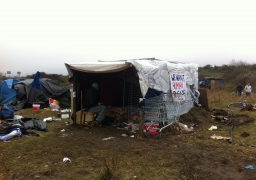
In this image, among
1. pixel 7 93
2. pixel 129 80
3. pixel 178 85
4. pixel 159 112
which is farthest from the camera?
pixel 7 93

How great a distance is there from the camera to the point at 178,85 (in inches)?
429

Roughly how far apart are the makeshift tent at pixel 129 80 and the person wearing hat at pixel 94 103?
1.43 feet

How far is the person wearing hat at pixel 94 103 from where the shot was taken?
30.7ft

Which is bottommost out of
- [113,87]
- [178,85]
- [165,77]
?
[113,87]

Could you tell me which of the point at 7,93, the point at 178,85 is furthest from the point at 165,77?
the point at 7,93

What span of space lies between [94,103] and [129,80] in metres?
1.84

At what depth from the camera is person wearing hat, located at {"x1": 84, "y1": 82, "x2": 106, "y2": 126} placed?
934cm

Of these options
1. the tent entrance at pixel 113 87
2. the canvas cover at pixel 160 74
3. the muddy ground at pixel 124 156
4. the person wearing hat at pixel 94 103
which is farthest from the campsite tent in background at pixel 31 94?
the muddy ground at pixel 124 156

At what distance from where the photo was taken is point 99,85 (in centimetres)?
1090

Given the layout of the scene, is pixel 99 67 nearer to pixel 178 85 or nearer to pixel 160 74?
pixel 160 74

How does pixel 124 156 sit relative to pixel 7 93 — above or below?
above

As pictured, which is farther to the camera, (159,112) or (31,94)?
(31,94)

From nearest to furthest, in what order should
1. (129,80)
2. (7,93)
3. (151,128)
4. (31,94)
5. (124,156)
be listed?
(124,156) → (151,128) → (129,80) → (31,94) → (7,93)

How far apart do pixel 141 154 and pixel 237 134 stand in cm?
429
